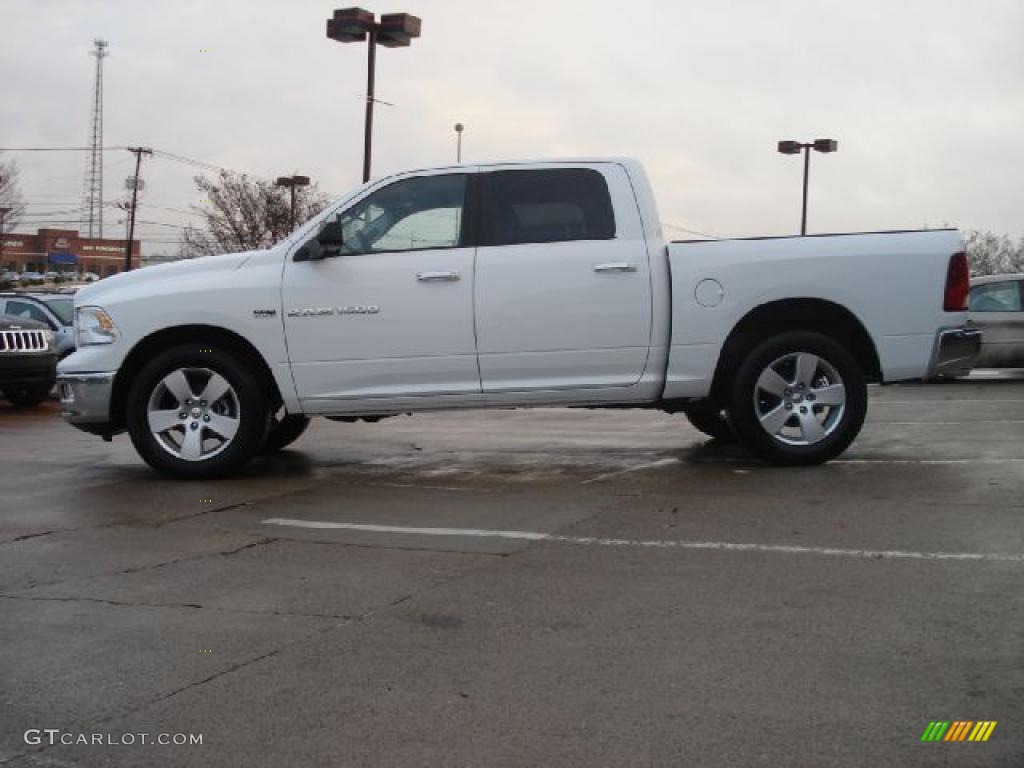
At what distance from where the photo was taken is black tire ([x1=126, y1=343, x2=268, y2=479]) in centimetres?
769

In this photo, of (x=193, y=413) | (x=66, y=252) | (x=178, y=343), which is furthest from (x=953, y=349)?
(x=66, y=252)

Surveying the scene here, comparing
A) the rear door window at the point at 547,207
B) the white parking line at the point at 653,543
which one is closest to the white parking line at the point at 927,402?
the rear door window at the point at 547,207

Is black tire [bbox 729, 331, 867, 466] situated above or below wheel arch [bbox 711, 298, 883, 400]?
below

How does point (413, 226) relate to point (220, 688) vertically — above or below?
above

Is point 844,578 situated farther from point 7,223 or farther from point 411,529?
point 7,223

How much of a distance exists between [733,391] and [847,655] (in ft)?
12.8

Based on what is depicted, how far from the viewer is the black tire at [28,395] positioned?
15273mm

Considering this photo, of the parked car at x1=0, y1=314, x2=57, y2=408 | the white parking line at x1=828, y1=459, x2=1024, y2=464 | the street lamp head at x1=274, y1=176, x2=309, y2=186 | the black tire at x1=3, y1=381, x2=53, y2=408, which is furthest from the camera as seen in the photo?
the street lamp head at x1=274, y1=176, x2=309, y2=186

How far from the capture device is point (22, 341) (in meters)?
14.4

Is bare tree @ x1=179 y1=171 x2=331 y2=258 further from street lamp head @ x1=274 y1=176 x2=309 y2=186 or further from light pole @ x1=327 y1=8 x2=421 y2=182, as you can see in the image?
light pole @ x1=327 y1=8 x2=421 y2=182

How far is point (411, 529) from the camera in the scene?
19.8 ft

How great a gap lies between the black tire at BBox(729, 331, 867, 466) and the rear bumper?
1.62 ft

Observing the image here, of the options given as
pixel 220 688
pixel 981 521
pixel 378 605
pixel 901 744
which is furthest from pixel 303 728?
pixel 981 521

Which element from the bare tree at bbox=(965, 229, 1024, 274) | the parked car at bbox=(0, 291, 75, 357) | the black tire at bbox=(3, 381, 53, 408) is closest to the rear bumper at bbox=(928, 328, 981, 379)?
the black tire at bbox=(3, 381, 53, 408)
